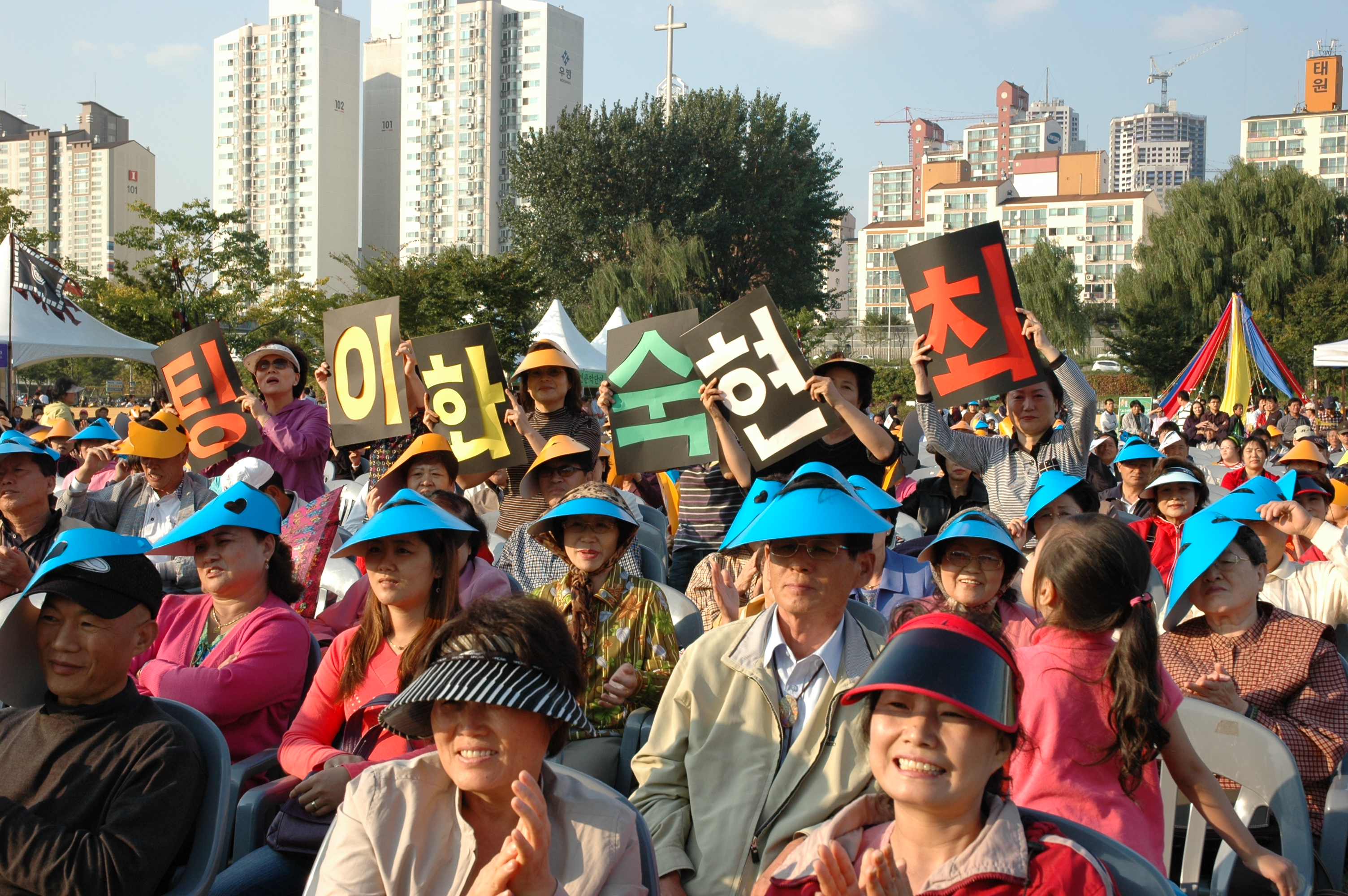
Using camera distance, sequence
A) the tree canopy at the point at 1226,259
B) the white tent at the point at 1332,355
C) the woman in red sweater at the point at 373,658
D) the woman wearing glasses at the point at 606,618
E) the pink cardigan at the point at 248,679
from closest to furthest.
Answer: the woman in red sweater at the point at 373,658 < the pink cardigan at the point at 248,679 < the woman wearing glasses at the point at 606,618 < the white tent at the point at 1332,355 < the tree canopy at the point at 1226,259

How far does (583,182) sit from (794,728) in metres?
37.8

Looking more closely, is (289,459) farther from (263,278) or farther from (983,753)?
(263,278)

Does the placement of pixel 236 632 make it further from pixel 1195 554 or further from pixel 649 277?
pixel 649 277

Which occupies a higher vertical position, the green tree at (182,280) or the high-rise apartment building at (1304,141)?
the high-rise apartment building at (1304,141)

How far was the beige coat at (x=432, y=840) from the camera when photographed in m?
2.02

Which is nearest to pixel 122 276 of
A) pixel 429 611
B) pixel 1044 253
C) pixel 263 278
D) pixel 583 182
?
pixel 263 278

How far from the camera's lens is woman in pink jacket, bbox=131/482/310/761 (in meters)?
3.28

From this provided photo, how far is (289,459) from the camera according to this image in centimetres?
616

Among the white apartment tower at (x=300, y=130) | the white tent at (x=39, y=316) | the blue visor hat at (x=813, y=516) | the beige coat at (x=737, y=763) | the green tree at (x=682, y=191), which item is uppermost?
the white apartment tower at (x=300, y=130)

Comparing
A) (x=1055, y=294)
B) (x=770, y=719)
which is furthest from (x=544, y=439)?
(x=1055, y=294)

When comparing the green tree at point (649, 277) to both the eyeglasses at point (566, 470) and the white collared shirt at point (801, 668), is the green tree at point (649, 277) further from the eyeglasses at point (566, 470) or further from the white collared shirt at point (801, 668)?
the white collared shirt at point (801, 668)

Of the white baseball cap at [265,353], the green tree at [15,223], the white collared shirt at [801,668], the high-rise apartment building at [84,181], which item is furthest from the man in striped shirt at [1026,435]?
the high-rise apartment building at [84,181]

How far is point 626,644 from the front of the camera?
12.0 ft

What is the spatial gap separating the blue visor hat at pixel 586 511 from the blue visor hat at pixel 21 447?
2586 millimetres
